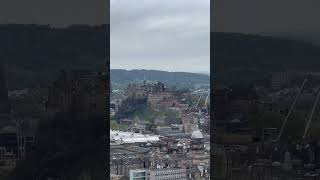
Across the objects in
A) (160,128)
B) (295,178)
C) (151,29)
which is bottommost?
(295,178)

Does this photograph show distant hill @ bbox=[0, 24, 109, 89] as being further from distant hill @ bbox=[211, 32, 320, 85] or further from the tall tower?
distant hill @ bbox=[211, 32, 320, 85]

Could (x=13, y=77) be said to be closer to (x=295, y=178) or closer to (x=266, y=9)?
(x=266, y=9)

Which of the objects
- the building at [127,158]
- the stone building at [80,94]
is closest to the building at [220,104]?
the building at [127,158]

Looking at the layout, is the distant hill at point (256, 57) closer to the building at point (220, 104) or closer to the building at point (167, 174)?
the building at point (220, 104)

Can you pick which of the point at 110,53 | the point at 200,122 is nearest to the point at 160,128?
the point at 200,122

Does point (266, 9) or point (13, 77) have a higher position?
point (266, 9)

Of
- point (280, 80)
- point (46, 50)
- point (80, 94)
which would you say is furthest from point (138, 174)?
point (280, 80)
